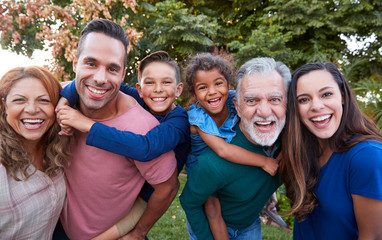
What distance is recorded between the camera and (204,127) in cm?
252

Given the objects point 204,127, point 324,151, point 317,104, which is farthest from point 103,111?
point 324,151

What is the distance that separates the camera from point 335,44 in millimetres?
10281

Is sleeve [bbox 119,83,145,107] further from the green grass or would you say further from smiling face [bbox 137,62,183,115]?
the green grass

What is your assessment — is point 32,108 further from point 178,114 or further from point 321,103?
point 321,103

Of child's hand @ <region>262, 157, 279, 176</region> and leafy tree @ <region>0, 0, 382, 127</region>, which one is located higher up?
leafy tree @ <region>0, 0, 382, 127</region>

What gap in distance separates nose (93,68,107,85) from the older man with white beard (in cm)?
101

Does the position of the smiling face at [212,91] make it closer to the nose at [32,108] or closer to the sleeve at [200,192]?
the sleeve at [200,192]

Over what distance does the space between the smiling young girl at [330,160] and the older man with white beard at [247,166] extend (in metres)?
0.13

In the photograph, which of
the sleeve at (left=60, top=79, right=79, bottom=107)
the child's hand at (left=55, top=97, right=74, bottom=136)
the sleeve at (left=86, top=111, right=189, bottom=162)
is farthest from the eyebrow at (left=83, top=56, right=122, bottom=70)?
the sleeve at (left=86, top=111, right=189, bottom=162)

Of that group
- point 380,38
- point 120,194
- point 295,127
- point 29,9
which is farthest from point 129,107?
point 380,38

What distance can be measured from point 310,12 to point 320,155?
873 cm

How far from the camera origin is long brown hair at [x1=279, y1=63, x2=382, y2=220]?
2100 mm

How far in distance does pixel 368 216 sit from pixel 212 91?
1.66m

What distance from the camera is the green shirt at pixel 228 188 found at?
2238mm
